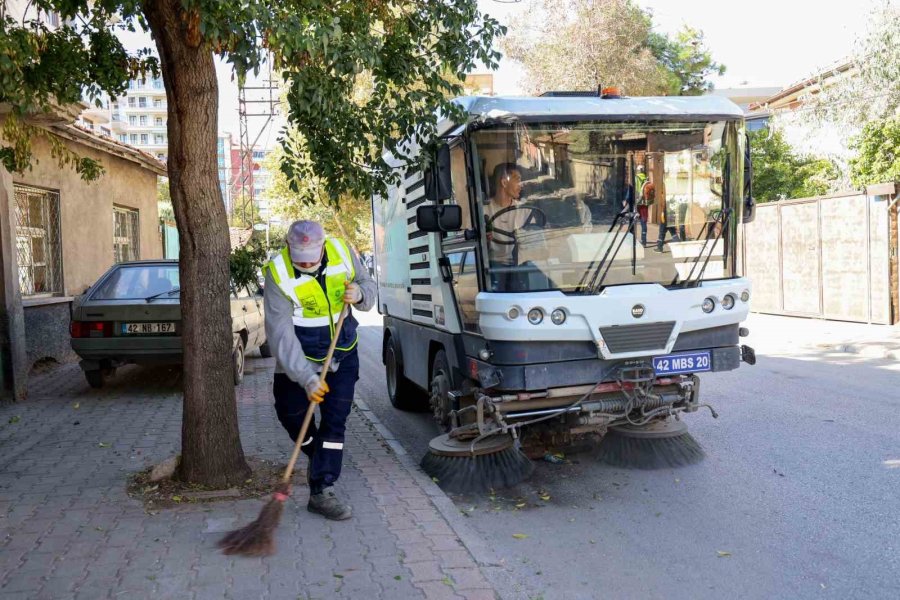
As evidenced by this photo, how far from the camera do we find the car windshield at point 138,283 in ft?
32.5

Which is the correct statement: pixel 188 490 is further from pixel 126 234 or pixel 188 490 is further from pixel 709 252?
pixel 126 234

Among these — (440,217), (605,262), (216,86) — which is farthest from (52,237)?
(605,262)

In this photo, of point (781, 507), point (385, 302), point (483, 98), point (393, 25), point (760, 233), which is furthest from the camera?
point (760, 233)

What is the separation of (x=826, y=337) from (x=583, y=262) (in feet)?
31.1

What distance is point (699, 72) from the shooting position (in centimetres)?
3669

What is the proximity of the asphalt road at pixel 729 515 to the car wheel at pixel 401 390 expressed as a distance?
0.63 metres

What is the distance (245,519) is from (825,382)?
24.1 feet

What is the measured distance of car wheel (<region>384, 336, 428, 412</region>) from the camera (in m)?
8.80

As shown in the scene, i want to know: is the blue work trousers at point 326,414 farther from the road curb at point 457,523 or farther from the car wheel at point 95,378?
the car wheel at point 95,378

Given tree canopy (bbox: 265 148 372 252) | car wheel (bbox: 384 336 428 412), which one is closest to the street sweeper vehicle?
car wheel (bbox: 384 336 428 412)

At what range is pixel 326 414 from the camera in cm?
503

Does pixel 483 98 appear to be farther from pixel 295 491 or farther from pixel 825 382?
pixel 825 382

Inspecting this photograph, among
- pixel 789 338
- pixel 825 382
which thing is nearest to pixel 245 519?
pixel 825 382

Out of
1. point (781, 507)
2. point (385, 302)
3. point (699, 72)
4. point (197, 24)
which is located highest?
point (699, 72)
